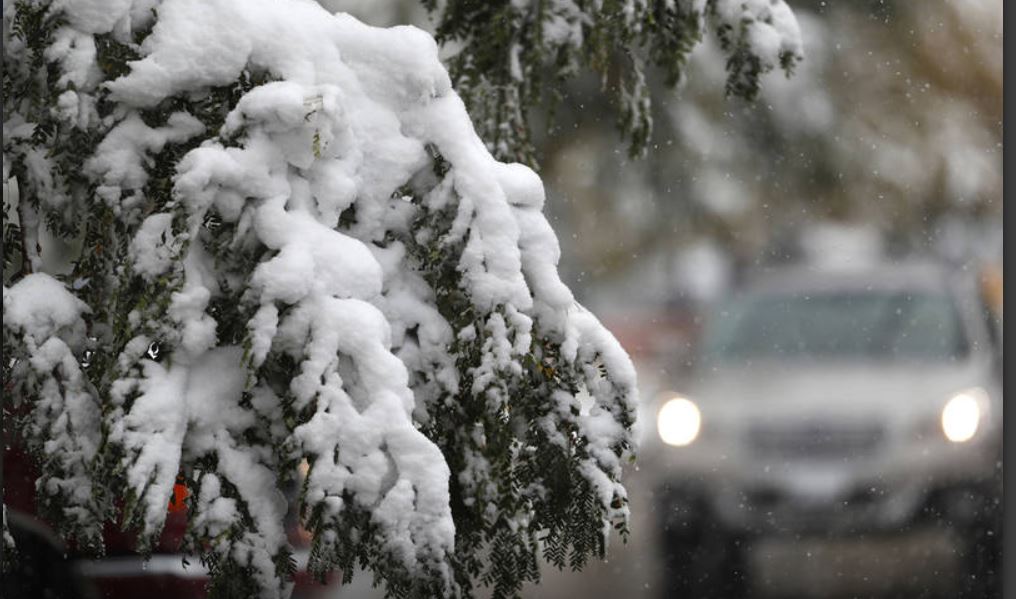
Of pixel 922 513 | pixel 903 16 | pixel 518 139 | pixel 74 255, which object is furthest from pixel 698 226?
pixel 74 255

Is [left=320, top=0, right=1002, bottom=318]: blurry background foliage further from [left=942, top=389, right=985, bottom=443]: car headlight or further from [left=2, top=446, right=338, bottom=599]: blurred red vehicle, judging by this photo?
[left=2, top=446, right=338, bottom=599]: blurred red vehicle

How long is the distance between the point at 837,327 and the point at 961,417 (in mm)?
1900

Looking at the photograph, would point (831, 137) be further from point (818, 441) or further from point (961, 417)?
point (961, 417)

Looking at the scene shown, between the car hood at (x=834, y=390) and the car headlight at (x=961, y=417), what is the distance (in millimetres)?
56

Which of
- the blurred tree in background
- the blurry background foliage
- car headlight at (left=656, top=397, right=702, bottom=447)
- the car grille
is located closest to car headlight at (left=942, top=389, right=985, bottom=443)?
the car grille

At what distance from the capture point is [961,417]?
7305mm

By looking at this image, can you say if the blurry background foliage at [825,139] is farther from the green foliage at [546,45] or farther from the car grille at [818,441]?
the green foliage at [546,45]

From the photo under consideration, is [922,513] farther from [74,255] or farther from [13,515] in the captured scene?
[74,255]

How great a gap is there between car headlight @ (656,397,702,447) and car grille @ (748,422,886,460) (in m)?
0.37

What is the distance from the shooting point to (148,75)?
8.76ft

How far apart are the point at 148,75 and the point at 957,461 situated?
5770 millimetres

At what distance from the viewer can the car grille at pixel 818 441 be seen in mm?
7602

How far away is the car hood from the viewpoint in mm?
7504

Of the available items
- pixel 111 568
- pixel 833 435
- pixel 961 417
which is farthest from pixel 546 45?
pixel 833 435
